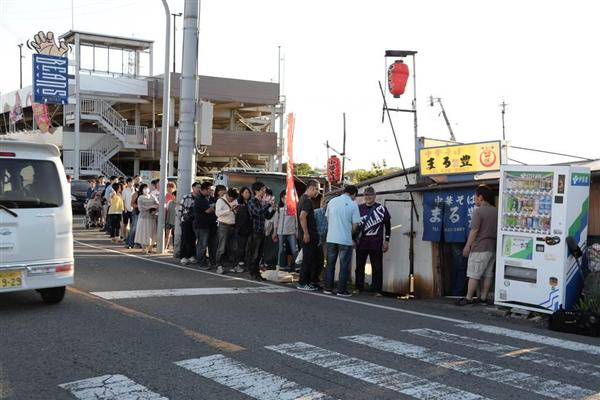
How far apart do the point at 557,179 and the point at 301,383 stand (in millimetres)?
5065

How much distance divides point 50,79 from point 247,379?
31.4 m

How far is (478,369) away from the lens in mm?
5559

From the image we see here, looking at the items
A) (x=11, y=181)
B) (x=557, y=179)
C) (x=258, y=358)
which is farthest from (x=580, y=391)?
(x=11, y=181)

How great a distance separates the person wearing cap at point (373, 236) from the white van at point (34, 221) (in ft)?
16.0

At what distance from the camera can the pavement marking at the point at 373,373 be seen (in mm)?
4797

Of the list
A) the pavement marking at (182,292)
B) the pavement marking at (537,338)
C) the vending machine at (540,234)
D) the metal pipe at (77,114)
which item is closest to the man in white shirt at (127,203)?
the pavement marking at (182,292)

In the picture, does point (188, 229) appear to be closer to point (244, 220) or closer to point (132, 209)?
point (244, 220)

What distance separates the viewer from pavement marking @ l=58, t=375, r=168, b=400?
4.54m

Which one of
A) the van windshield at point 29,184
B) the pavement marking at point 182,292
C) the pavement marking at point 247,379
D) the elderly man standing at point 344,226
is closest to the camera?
the pavement marking at point 247,379

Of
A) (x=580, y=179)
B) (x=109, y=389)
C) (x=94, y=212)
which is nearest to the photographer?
(x=109, y=389)

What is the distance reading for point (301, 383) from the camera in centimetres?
498

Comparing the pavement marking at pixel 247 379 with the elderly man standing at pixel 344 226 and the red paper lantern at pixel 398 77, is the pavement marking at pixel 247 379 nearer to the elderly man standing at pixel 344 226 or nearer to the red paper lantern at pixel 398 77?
the elderly man standing at pixel 344 226

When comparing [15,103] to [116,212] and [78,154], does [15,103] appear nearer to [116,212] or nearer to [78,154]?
[78,154]

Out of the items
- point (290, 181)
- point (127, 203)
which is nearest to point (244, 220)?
point (290, 181)
